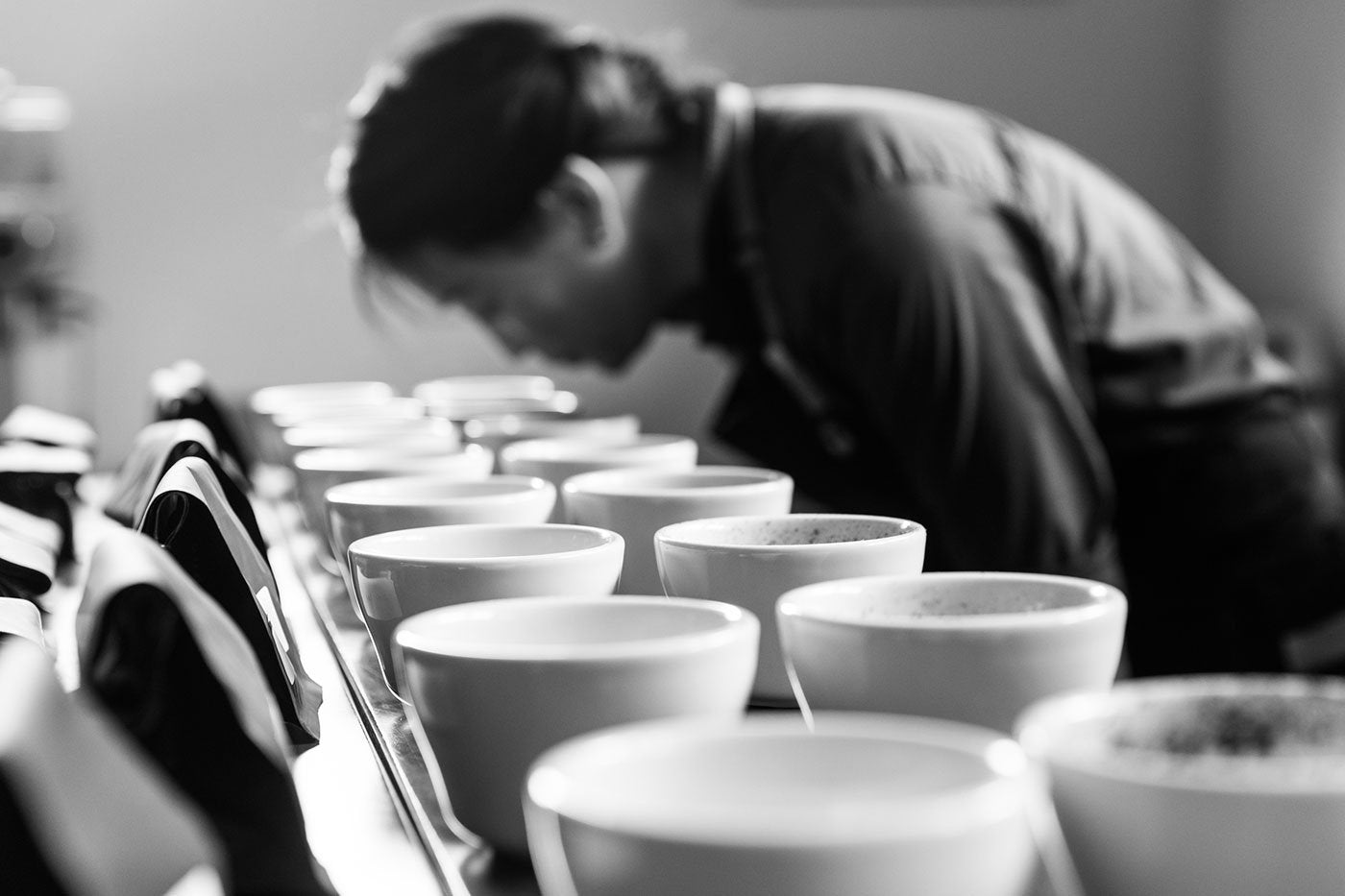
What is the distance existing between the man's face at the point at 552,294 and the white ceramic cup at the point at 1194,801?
1.35 m

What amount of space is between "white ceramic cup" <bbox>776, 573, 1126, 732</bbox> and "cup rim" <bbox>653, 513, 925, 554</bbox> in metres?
0.09

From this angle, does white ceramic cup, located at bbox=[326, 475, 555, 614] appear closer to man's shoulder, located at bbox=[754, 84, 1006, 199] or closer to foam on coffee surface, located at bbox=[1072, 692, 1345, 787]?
foam on coffee surface, located at bbox=[1072, 692, 1345, 787]

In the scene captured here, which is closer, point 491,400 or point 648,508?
point 648,508

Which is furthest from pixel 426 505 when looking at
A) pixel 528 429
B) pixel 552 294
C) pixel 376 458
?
pixel 552 294

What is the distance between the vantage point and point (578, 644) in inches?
21.0

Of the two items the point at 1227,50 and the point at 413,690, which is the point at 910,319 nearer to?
the point at 413,690

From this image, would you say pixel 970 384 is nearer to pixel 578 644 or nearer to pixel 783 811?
pixel 578 644

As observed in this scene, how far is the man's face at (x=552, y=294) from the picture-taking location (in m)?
1.72

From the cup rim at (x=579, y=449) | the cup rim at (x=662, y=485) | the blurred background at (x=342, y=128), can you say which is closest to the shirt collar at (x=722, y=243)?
the cup rim at (x=579, y=449)

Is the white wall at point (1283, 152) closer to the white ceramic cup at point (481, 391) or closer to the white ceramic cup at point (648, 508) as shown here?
the white ceramic cup at point (481, 391)

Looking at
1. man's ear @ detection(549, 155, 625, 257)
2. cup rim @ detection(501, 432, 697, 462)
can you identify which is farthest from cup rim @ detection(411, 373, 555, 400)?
cup rim @ detection(501, 432, 697, 462)

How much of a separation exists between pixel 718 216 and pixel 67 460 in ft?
2.68

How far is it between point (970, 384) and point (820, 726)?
1.05 metres

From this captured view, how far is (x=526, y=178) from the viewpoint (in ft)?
5.34
